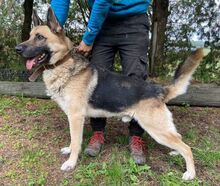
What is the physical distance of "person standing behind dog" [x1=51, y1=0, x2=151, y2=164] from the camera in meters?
4.15

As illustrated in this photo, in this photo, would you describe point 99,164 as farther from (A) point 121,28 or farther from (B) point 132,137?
(A) point 121,28

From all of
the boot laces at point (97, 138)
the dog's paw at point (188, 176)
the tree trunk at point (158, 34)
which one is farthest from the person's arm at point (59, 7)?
the tree trunk at point (158, 34)

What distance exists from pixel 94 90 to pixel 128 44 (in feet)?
2.26

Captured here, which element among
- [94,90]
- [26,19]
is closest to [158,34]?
[26,19]

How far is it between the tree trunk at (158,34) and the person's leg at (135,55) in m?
3.16

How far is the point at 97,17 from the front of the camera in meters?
3.94

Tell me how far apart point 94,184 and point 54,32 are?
1634 millimetres

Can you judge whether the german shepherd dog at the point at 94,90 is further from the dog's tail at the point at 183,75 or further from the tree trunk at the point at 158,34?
the tree trunk at the point at 158,34

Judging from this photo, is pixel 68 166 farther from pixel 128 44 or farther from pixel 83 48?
pixel 128 44

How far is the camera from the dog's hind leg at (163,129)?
12.7 ft

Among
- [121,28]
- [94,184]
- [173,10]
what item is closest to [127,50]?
[121,28]

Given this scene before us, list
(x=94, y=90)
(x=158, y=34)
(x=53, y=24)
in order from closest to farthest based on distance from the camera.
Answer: (x=53, y=24)
(x=94, y=90)
(x=158, y=34)

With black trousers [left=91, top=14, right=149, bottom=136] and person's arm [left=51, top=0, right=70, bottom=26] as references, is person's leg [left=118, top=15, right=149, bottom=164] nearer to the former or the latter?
black trousers [left=91, top=14, right=149, bottom=136]

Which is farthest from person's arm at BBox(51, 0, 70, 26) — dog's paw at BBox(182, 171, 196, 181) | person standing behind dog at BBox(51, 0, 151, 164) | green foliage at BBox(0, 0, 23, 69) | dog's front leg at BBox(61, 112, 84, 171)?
green foliage at BBox(0, 0, 23, 69)
